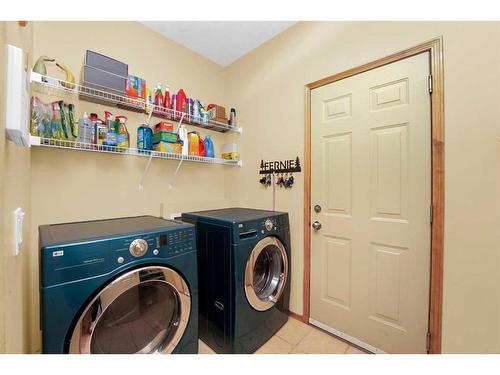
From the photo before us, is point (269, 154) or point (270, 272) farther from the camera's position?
point (269, 154)

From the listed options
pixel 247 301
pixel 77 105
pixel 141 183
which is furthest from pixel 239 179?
pixel 77 105

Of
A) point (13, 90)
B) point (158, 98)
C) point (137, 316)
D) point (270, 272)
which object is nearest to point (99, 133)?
point (158, 98)

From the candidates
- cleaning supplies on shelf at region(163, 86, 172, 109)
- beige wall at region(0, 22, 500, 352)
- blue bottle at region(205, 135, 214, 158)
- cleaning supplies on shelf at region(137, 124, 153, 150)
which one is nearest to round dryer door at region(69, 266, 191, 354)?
beige wall at region(0, 22, 500, 352)

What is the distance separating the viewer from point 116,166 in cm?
177

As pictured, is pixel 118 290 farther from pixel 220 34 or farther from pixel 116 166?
pixel 220 34

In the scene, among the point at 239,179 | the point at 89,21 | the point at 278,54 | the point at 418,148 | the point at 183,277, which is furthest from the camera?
the point at 239,179

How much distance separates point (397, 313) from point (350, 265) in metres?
0.39

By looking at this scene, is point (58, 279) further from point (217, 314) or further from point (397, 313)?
point (397, 313)

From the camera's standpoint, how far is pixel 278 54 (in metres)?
2.08

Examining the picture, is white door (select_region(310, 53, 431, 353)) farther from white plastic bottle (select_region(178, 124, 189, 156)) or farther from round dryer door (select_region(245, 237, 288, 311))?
white plastic bottle (select_region(178, 124, 189, 156))

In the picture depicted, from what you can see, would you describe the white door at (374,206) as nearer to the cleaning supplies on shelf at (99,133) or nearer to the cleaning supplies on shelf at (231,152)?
the cleaning supplies on shelf at (231,152)

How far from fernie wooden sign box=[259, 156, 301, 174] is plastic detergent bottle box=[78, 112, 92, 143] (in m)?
1.44

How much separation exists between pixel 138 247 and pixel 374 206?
5.03 ft

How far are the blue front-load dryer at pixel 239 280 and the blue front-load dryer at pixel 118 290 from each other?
0.28 meters
